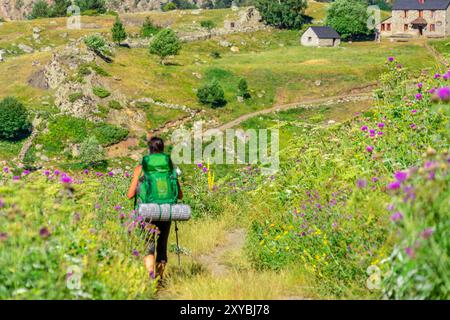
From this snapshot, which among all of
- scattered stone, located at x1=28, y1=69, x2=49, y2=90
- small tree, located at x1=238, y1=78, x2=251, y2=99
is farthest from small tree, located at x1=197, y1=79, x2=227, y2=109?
scattered stone, located at x1=28, y1=69, x2=49, y2=90

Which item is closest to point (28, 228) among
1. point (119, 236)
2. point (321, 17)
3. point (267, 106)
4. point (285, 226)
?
point (119, 236)

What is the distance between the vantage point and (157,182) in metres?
6.94

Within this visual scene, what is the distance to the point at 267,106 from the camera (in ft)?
182

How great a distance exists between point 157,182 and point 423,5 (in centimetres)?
7849

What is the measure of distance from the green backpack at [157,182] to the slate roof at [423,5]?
77090 mm

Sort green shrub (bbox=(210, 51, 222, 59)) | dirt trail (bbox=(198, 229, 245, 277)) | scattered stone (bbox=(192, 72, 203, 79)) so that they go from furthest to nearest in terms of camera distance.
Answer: green shrub (bbox=(210, 51, 222, 59))
scattered stone (bbox=(192, 72, 203, 79))
dirt trail (bbox=(198, 229, 245, 277))

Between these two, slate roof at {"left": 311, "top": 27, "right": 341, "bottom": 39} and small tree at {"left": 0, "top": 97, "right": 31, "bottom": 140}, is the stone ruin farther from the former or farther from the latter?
small tree at {"left": 0, "top": 97, "right": 31, "bottom": 140}

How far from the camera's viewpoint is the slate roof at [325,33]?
75500mm

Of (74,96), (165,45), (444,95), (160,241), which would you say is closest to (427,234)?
(444,95)

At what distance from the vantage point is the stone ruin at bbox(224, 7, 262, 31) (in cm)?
8256

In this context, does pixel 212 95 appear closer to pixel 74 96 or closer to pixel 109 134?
pixel 109 134

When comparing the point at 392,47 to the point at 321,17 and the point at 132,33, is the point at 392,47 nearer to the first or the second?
the point at 321,17

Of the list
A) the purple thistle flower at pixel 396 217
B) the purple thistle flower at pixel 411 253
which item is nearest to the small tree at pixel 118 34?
the purple thistle flower at pixel 396 217
